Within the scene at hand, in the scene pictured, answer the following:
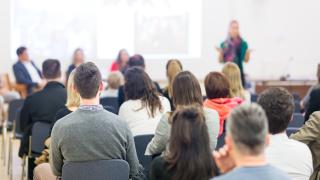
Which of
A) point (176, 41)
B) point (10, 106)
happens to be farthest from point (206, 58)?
point (10, 106)

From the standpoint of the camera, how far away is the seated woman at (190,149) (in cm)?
258

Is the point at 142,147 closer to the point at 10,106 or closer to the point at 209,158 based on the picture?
the point at 209,158

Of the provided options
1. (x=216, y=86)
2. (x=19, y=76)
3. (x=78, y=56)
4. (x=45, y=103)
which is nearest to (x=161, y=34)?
(x=78, y=56)

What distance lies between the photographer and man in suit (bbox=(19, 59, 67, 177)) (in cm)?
501

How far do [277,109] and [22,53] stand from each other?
22.4ft

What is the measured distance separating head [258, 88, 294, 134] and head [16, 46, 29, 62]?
669cm

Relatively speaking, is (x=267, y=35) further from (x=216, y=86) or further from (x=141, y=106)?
(x=141, y=106)

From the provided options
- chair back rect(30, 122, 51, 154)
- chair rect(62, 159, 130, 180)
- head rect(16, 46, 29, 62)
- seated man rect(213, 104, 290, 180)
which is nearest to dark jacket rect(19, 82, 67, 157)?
chair back rect(30, 122, 51, 154)

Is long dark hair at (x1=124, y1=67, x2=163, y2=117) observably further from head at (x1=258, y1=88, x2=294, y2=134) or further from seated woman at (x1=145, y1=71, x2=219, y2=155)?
head at (x1=258, y1=88, x2=294, y2=134)

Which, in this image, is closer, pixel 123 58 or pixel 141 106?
pixel 141 106

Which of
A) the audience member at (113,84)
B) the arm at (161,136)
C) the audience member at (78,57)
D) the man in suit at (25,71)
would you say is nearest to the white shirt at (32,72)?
the man in suit at (25,71)

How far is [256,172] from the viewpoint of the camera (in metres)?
2.02

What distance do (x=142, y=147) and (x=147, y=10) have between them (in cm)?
626

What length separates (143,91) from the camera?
4.70m
